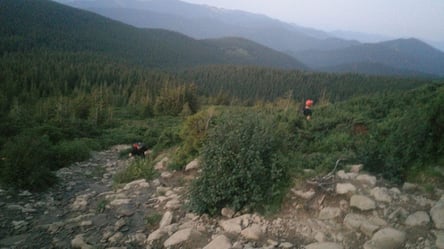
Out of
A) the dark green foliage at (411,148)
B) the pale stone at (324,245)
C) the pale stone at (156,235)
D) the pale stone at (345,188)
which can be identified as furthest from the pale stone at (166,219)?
the dark green foliage at (411,148)

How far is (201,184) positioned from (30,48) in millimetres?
147872

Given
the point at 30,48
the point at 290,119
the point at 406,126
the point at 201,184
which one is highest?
the point at 406,126

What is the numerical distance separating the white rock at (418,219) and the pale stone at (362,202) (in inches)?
19.6

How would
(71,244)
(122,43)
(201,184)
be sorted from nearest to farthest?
(71,244)
(201,184)
(122,43)

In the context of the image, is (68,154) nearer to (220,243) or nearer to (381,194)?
(220,243)

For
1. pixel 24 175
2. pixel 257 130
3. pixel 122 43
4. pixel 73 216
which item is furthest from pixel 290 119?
pixel 122 43

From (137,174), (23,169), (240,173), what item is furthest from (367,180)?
(23,169)

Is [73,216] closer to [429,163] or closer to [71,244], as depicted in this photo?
[71,244]

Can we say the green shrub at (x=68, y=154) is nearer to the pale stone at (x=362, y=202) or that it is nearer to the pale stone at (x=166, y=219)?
the pale stone at (x=166, y=219)

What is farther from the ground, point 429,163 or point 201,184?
point 429,163

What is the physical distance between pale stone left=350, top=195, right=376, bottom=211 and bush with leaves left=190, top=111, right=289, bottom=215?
1.17 m

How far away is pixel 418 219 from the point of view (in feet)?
15.2

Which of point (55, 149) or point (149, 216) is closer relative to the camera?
point (149, 216)

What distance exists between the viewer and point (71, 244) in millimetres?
5609
